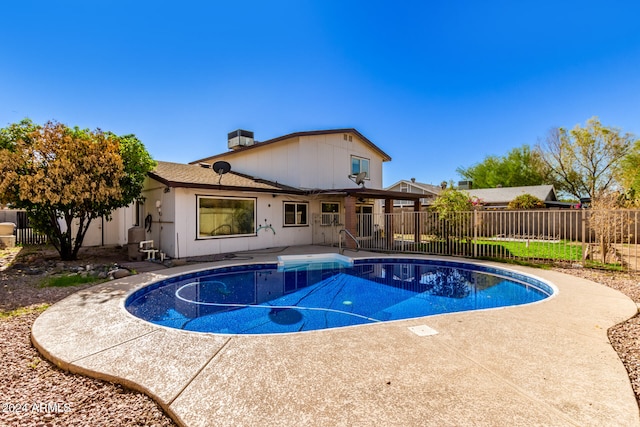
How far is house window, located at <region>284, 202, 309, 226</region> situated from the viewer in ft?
51.8

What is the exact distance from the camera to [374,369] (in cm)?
331

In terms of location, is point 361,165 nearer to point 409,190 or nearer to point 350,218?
point 350,218

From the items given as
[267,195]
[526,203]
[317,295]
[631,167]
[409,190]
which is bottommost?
[317,295]

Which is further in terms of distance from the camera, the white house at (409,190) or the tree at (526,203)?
the white house at (409,190)

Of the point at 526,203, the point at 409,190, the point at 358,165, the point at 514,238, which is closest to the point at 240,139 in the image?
the point at 358,165

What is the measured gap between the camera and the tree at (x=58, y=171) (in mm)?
9180

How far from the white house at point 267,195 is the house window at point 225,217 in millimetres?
41

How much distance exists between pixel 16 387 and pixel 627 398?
585 cm

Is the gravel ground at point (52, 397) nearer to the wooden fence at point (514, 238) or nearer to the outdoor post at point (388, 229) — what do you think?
the wooden fence at point (514, 238)

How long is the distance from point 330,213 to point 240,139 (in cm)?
821

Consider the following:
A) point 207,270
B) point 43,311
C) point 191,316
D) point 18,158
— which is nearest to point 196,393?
point 191,316

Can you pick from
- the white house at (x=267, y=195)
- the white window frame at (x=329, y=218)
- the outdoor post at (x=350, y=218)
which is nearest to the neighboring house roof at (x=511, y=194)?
the white house at (x=267, y=195)

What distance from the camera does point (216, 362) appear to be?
11.3ft

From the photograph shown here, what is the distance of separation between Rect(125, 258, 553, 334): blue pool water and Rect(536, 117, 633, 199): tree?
24.5m
